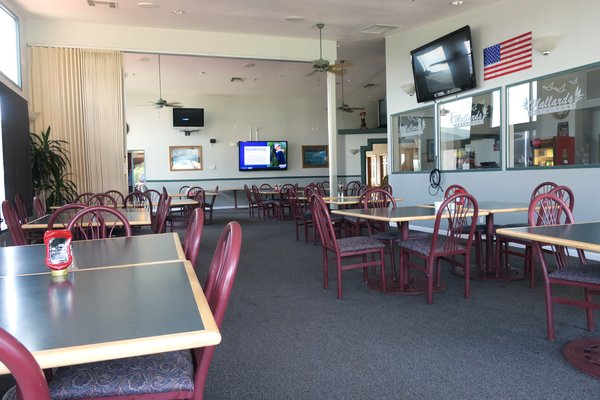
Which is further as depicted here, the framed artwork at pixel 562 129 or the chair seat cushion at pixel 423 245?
the framed artwork at pixel 562 129

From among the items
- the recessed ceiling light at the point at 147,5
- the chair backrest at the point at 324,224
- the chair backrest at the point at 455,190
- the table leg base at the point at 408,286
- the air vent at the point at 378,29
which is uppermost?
the air vent at the point at 378,29

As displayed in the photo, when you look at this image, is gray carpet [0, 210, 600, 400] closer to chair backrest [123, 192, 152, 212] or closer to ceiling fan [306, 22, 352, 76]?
chair backrest [123, 192, 152, 212]

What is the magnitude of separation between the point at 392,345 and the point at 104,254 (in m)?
1.67

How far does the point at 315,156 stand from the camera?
14727 millimetres

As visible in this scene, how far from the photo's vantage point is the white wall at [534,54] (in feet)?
16.5

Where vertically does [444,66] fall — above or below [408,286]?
above

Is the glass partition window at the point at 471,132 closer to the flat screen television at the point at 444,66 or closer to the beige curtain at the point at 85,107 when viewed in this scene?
the flat screen television at the point at 444,66

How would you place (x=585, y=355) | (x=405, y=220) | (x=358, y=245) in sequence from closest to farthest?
(x=585, y=355), (x=405, y=220), (x=358, y=245)

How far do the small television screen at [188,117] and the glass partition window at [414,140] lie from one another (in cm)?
670

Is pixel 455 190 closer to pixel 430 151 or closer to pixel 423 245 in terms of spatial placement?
pixel 423 245

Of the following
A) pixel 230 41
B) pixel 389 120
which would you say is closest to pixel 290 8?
pixel 230 41

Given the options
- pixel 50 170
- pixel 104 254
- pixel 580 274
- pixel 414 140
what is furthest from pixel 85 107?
pixel 580 274

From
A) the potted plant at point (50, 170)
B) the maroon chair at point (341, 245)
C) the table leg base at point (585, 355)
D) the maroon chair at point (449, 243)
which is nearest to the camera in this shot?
the table leg base at point (585, 355)

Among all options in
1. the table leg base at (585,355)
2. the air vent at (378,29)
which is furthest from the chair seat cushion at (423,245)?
the air vent at (378,29)
